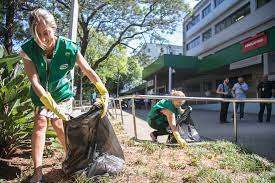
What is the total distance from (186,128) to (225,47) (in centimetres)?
2782

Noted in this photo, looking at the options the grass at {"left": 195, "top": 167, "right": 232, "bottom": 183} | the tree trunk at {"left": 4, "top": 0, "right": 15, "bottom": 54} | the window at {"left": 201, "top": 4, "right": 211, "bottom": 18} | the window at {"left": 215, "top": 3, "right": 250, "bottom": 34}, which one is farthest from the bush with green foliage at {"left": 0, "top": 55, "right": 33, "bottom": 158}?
the window at {"left": 201, "top": 4, "right": 211, "bottom": 18}

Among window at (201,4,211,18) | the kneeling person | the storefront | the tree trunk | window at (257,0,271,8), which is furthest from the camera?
window at (201,4,211,18)

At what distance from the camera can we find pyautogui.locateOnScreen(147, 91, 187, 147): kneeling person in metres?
5.44

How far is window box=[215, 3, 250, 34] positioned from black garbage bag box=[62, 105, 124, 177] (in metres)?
27.4

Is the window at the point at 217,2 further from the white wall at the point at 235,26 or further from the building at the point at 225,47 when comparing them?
the white wall at the point at 235,26

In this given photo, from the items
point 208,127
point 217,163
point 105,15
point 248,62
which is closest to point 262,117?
Result: point 208,127

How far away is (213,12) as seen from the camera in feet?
122

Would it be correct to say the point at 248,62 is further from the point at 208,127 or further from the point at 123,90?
the point at 123,90

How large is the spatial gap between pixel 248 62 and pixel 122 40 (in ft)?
31.3

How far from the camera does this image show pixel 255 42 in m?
18.1

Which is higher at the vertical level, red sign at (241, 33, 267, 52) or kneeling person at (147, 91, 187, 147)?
red sign at (241, 33, 267, 52)

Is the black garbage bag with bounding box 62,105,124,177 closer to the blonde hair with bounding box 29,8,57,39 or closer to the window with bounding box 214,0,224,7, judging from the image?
the blonde hair with bounding box 29,8,57,39

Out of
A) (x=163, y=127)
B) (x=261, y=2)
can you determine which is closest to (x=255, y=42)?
(x=261, y=2)

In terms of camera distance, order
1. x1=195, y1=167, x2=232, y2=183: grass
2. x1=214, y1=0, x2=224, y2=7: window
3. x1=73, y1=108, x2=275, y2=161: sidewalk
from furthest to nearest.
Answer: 1. x1=214, y1=0, x2=224, y2=7: window
2. x1=73, y1=108, x2=275, y2=161: sidewalk
3. x1=195, y1=167, x2=232, y2=183: grass
